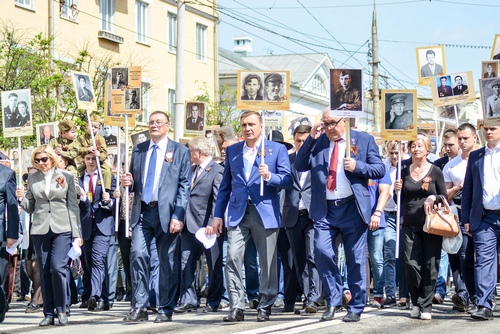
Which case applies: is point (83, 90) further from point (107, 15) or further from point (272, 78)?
point (107, 15)

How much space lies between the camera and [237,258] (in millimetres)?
11164

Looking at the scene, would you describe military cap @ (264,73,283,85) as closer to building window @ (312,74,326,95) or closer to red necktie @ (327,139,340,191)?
red necktie @ (327,139,340,191)

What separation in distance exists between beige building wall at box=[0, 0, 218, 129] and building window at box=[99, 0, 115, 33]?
3.6 inches

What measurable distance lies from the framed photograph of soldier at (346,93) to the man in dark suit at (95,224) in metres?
3.98

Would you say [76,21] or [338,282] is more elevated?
[76,21]

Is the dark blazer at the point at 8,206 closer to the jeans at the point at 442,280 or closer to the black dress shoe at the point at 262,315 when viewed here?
the black dress shoe at the point at 262,315

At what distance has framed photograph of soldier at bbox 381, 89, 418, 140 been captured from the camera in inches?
505

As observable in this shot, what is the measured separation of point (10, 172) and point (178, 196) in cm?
190

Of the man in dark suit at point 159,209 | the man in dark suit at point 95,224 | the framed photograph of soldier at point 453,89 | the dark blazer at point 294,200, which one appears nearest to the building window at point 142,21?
the framed photograph of soldier at point 453,89

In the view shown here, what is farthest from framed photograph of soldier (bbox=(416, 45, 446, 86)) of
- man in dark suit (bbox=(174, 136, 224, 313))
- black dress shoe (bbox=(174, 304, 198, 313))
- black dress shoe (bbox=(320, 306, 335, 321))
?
black dress shoe (bbox=(320, 306, 335, 321))

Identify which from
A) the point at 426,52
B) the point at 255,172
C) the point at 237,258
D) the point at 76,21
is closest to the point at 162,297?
the point at 237,258

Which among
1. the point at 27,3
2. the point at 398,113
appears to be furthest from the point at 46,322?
the point at 27,3

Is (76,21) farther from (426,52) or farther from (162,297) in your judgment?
(162,297)

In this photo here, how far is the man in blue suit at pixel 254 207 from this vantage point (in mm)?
11141
